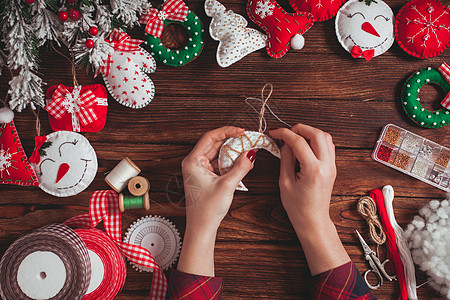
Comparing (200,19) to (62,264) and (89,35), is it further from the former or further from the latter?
(62,264)

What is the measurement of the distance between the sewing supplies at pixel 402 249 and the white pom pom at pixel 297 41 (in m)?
0.71

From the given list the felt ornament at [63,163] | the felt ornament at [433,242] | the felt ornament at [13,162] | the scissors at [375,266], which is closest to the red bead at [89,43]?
the felt ornament at [63,163]

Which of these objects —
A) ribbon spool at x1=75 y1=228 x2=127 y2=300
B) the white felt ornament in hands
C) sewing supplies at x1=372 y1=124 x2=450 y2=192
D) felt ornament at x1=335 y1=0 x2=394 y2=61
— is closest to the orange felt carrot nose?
felt ornament at x1=335 y1=0 x2=394 y2=61

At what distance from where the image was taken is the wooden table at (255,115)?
133 cm

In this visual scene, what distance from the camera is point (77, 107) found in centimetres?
130

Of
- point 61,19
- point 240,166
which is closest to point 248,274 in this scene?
point 240,166

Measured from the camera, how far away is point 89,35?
124 cm

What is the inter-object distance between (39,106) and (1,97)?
0.17 m

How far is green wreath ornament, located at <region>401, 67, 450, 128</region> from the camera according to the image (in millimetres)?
1304

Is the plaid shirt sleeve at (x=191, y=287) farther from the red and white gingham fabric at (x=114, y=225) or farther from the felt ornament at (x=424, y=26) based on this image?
the felt ornament at (x=424, y=26)

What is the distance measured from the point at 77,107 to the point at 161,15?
52 cm

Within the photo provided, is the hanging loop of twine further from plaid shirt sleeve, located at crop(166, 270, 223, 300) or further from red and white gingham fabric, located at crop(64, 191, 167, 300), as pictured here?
red and white gingham fabric, located at crop(64, 191, 167, 300)

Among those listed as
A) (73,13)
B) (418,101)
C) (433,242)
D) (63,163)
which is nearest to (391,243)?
(433,242)

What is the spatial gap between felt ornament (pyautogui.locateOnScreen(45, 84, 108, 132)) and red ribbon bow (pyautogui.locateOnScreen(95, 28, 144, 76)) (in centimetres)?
9
